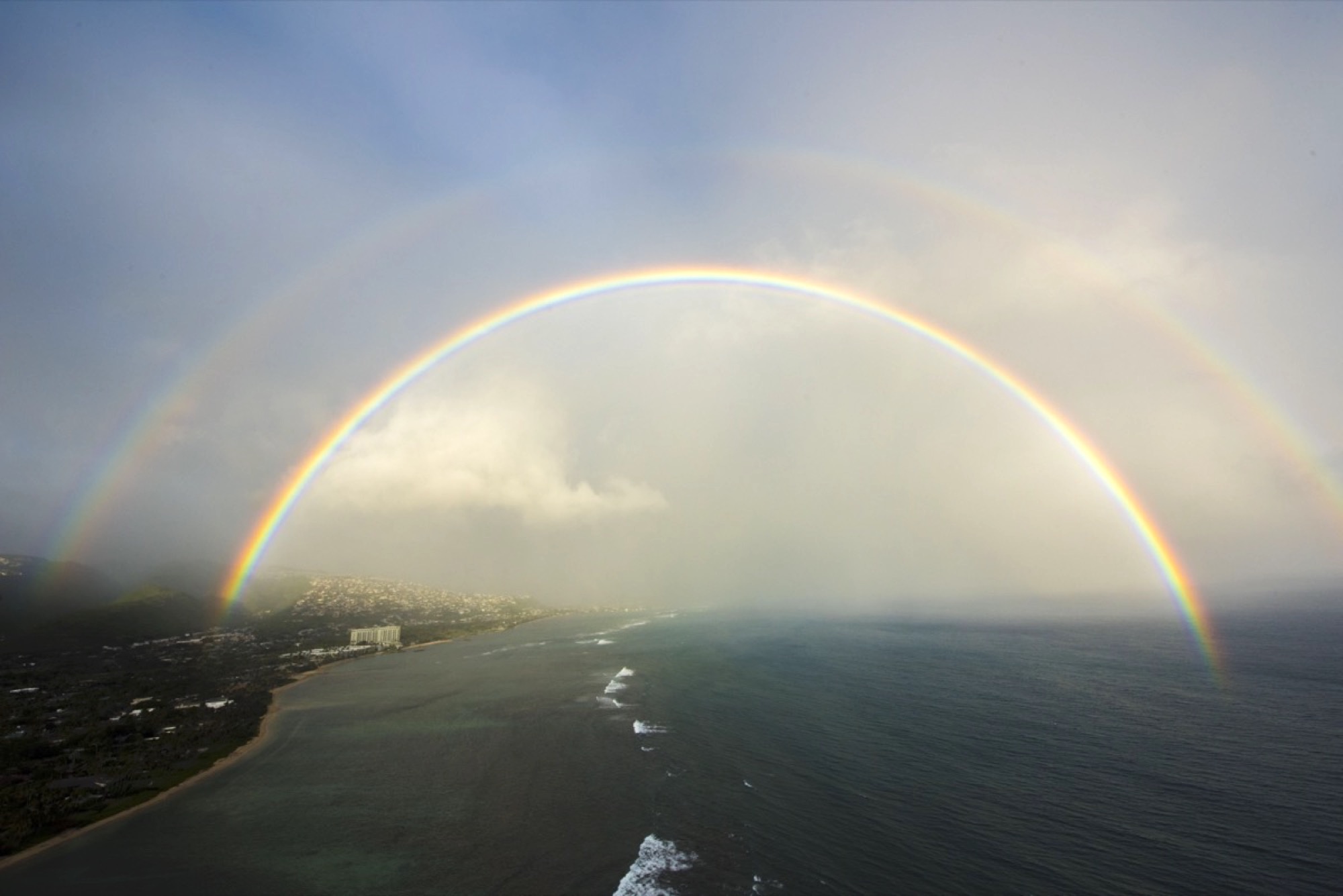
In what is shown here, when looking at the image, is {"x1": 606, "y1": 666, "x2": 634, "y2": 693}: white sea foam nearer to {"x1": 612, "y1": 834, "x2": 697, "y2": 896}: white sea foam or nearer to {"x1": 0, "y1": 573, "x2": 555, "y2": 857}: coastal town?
{"x1": 0, "y1": 573, "x2": 555, "y2": 857}: coastal town

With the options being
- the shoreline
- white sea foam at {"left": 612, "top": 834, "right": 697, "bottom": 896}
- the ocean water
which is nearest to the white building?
the shoreline

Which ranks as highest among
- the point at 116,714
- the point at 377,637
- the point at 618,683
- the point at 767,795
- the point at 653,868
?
the point at 377,637

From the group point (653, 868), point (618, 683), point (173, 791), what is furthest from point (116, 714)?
point (653, 868)

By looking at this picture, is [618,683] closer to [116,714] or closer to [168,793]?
[168,793]

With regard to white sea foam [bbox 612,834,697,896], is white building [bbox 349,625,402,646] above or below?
above

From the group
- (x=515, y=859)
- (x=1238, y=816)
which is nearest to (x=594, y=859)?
(x=515, y=859)

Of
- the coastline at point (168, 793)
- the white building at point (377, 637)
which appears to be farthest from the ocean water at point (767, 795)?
the white building at point (377, 637)

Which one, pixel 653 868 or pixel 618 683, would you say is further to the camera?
pixel 618 683
